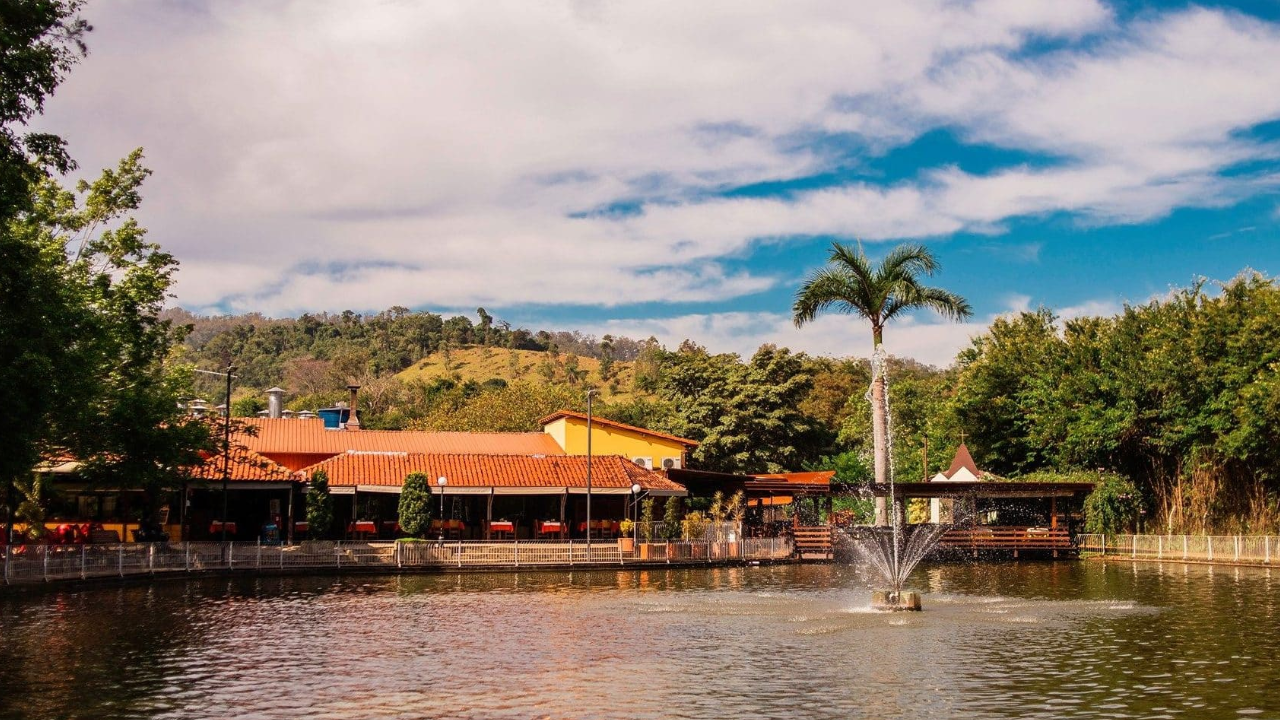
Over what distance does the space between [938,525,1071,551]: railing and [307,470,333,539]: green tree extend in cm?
2593

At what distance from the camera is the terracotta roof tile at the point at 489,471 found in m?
45.6

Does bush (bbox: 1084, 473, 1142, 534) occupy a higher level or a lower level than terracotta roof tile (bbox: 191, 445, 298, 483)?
lower

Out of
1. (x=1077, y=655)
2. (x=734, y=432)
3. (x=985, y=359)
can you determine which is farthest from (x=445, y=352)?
(x=1077, y=655)

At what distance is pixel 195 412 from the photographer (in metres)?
42.2

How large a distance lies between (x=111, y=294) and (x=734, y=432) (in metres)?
42.0

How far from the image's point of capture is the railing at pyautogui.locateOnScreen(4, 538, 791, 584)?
98.3ft

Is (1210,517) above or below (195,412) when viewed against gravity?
below

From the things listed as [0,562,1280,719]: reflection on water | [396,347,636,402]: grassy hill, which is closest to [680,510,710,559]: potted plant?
[0,562,1280,719]: reflection on water

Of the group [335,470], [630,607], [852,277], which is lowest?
[630,607]

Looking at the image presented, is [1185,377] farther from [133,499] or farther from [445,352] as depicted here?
[445,352]

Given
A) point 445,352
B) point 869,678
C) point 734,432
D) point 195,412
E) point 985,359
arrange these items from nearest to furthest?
point 869,678 → point 195,412 → point 985,359 → point 734,432 → point 445,352

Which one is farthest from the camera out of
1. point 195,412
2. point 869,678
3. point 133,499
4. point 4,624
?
point 133,499

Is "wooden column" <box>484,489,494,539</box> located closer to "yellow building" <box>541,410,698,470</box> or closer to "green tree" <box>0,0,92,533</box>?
"yellow building" <box>541,410,698,470</box>

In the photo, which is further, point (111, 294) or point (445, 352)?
point (445, 352)
